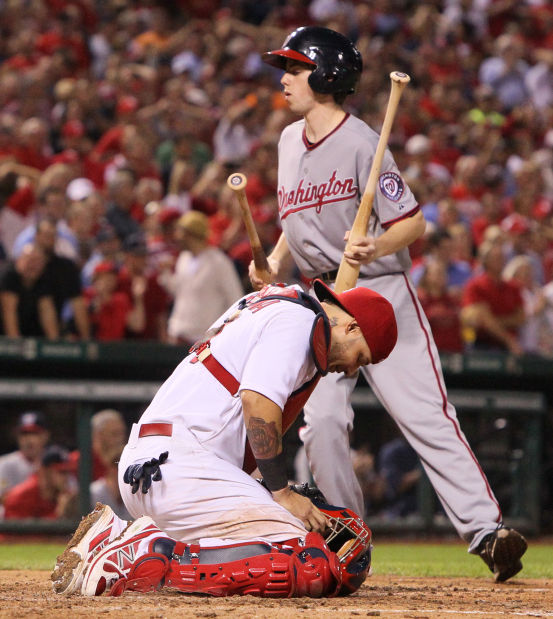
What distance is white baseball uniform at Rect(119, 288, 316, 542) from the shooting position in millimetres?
3686

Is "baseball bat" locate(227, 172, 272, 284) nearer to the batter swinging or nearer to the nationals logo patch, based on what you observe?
the batter swinging

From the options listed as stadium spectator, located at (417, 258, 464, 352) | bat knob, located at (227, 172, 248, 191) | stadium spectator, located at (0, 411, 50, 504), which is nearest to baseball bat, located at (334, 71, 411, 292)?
bat knob, located at (227, 172, 248, 191)

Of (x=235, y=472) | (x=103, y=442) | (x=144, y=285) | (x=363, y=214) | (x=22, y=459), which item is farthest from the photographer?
(x=144, y=285)

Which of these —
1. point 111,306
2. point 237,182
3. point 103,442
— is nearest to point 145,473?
point 237,182

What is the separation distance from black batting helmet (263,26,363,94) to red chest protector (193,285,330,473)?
1.16 meters

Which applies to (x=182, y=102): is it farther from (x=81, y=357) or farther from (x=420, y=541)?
(x=420, y=541)

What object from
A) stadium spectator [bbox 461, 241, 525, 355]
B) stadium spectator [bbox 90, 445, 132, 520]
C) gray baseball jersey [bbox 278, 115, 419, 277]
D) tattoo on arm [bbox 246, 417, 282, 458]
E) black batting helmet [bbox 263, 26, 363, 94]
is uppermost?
black batting helmet [bbox 263, 26, 363, 94]

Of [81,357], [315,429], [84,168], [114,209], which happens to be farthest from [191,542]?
[84,168]

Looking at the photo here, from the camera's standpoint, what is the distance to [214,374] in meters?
3.90

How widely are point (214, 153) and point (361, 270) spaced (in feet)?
23.7

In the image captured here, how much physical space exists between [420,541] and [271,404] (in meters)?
4.79

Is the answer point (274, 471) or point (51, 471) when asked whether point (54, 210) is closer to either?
point (51, 471)

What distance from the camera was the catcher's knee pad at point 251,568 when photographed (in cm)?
364

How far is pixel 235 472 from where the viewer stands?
388cm
